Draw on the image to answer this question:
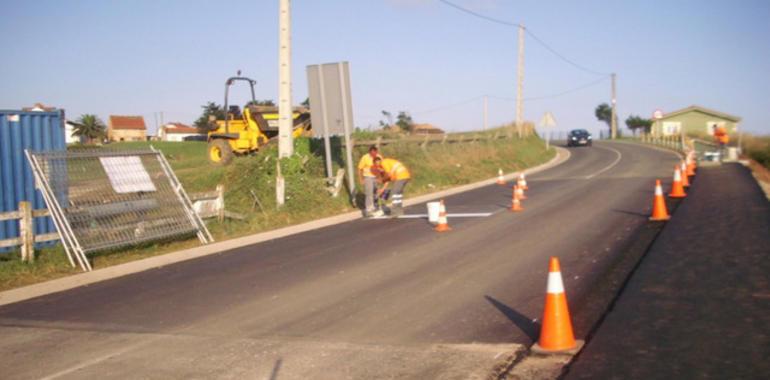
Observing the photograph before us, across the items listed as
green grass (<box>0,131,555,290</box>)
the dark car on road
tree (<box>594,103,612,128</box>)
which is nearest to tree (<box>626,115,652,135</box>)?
tree (<box>594,103,612,128</box>)

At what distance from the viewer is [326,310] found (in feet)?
27.2

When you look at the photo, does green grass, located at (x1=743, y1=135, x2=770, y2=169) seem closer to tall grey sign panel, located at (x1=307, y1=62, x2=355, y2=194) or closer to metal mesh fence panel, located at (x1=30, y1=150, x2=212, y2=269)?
tall grey sign panel, located at (x1=307, y1=62, x2=355, y2=194)

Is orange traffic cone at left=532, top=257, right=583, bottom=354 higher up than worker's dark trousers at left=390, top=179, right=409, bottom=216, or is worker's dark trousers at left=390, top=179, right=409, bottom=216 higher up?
worker's dark trousers at left=390, top=179, right=409, bottom=216

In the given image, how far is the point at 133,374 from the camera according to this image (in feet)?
20.4

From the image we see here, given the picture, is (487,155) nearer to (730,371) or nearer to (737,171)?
(737,171)

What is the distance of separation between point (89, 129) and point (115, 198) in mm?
60124

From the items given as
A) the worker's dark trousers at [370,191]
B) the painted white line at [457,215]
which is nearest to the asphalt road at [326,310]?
the painted white line at [457,215]

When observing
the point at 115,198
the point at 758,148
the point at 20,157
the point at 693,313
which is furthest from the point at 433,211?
the point at 758,148

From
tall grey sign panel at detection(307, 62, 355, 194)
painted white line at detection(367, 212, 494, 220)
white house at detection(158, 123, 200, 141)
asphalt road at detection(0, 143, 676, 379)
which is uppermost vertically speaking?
white house at detection(158, 123, 200, 141)

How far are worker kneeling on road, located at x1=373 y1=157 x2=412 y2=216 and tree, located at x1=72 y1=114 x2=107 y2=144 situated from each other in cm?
5404

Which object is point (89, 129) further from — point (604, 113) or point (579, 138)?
point (604, 113)

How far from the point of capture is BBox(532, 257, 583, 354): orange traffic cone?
627cm

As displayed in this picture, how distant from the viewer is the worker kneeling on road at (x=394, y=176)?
57.6 ft

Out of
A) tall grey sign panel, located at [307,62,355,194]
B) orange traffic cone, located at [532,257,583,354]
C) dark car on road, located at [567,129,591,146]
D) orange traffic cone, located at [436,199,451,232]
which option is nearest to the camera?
orange traffic cone, located at [532,257,583,354]
